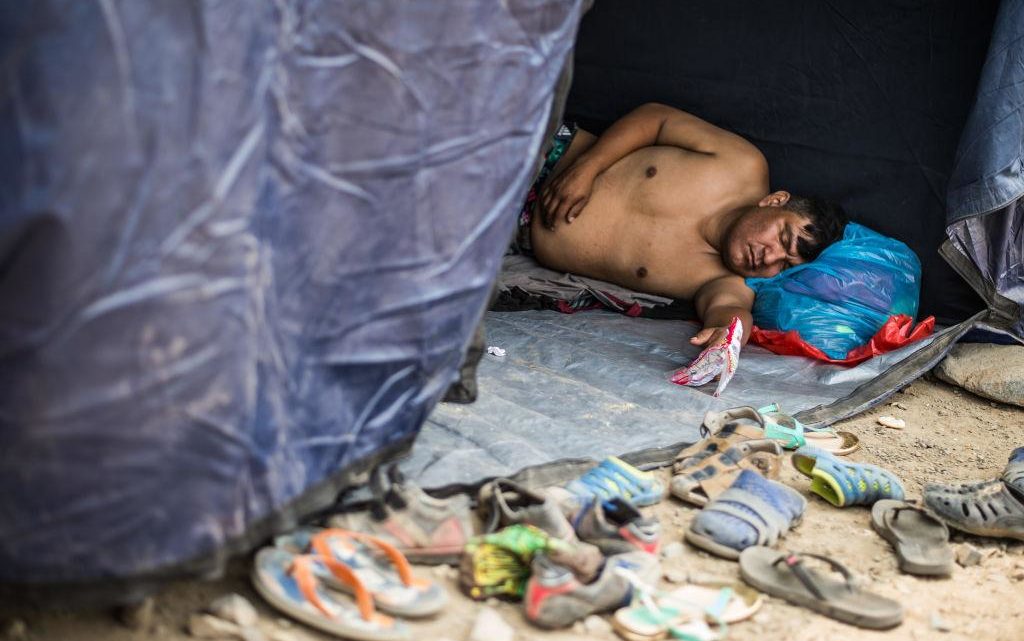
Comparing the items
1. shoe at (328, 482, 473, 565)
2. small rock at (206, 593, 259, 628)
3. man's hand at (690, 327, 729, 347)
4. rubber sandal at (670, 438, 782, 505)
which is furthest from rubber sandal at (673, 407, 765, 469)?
small rock at (206, 593, 259, 628)

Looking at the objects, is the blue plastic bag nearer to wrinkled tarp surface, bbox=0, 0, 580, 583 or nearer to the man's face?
the man's face

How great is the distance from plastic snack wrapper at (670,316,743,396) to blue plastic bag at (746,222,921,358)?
1.56 feet

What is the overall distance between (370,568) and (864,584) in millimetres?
862

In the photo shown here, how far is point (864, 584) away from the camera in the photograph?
179 cm

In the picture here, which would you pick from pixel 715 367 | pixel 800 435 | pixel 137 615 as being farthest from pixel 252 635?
pixel 715 367

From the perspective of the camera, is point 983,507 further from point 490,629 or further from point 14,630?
point 14,630

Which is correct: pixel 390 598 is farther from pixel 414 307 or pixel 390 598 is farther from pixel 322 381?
pixel 414 307

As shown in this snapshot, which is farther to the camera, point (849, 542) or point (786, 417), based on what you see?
point (786, 417)

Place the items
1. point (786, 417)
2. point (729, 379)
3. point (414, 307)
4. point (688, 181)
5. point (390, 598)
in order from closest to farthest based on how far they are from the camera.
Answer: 1. point (390, 598)
2. point (414, 307)
3. point (786, 417)
4. point (729, 379)
5. point (688, 181)

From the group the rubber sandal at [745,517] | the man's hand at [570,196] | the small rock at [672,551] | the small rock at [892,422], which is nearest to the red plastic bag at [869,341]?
the small rock at [892,422]

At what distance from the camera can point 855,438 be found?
244 centimetres

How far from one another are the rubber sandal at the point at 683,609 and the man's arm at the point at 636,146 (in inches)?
78.6

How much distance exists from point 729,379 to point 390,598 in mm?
1458

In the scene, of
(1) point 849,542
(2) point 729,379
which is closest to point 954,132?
(2) point 729,379
